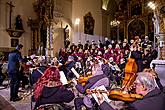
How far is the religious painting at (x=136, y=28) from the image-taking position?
765 inches

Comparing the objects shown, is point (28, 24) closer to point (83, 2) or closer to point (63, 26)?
point (63, 26)

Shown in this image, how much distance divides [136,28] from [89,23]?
371 cm

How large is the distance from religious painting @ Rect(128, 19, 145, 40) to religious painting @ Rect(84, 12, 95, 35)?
3.16 metres

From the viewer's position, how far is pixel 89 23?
18.5 meters

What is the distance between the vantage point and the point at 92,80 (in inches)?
164

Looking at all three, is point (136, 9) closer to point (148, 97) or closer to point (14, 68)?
point (14, 68)

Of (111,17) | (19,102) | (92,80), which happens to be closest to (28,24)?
(111,17)

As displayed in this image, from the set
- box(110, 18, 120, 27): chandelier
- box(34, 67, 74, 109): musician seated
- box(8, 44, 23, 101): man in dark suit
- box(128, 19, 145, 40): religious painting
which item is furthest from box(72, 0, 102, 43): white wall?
box(34, 67, 74, 109): musician seated

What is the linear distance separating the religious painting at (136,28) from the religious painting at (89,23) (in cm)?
316

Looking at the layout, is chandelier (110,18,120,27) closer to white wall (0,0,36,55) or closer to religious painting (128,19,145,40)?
religious painting (128,19,145,40)

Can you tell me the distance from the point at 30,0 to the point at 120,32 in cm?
763

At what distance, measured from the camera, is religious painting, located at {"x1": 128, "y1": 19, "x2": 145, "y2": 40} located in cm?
1944

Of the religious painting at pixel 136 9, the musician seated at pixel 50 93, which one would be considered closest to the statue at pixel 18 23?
the religious painting at pixel 136 9

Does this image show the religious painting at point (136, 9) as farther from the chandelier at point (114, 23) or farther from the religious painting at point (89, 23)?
the religious painting at point (89, 23)
